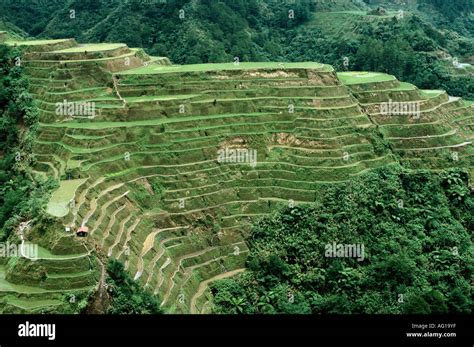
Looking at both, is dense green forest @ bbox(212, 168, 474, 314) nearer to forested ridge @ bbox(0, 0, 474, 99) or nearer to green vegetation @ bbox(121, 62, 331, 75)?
green vegetation @ bbox(121, 62, 331, 75)

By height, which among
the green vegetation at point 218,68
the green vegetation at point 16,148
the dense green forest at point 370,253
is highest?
the green vegetation at point 218,68

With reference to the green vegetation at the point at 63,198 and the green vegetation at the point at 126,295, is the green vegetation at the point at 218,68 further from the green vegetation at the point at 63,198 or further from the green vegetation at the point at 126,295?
the green vegetation at the point at 126,295

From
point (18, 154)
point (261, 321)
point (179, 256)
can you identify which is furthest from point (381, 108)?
point (261, 321)

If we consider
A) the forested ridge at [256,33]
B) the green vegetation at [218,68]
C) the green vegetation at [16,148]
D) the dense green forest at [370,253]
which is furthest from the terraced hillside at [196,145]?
the forested ridge at [256,33]

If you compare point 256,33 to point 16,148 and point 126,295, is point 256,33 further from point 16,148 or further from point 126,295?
point 126,295

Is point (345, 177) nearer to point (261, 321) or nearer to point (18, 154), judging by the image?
point (18, 154)

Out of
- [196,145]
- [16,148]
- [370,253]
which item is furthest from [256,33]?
[370,253]
